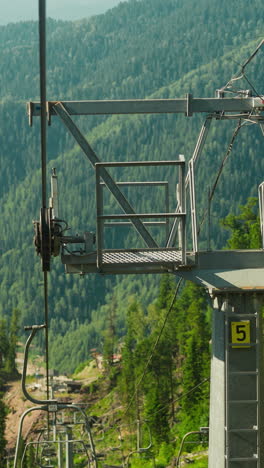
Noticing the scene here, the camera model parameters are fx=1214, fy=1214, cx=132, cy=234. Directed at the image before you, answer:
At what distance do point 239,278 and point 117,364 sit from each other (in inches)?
3863

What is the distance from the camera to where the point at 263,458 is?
48.9 feet

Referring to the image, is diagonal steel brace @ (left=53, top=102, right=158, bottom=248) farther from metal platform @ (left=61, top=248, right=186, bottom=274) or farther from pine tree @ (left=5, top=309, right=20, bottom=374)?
pine tree @ (left=5, top=309, right=20, bottom=374)

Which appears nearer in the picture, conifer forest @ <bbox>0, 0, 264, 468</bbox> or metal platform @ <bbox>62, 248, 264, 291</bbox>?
metal platform @ <bbox>62, 248, 264, 291</bbox>

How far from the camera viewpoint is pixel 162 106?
16469mm

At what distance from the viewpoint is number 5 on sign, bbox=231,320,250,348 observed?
48.3ft

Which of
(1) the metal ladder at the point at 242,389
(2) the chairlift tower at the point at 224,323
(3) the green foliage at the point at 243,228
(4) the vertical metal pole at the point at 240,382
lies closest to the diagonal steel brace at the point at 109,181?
(2) the chairlift tower at the point at 224,323

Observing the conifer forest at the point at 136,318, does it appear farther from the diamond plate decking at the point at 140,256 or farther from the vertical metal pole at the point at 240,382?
the diamond plate decking at the point at 140,256

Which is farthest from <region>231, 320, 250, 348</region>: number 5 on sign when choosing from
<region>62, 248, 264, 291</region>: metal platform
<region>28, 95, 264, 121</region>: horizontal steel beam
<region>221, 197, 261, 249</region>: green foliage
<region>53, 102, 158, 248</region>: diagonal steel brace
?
<region>221, 197, 261, 249</region>: green foliage

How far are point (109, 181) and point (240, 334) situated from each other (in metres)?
2.52

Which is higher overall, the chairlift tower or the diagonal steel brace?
the diagonal steel brace

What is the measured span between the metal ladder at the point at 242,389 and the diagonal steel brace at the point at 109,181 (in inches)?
57.8

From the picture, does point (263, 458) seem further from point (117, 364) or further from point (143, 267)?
point (117, 364)

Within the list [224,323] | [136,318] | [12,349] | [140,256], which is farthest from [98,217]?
[12,349]

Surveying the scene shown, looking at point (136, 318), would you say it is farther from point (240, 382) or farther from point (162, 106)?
point (240, 382)
